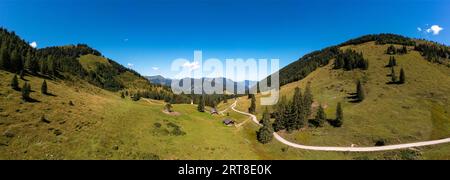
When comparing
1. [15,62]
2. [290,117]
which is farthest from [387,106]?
[15,62]

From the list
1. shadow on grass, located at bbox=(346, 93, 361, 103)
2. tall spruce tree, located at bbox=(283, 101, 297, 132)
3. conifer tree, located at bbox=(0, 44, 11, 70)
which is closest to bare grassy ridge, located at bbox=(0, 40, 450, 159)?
shadow on grass, located at bbox=(346, 93, 361, 103)

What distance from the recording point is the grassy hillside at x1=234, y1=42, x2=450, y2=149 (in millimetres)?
78312

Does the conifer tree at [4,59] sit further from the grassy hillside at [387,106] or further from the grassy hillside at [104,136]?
the grassy hillside at [387,106]

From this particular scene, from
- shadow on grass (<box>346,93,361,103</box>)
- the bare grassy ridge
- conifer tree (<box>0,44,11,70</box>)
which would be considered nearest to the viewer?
the bare grassy ridge

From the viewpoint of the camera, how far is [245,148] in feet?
238

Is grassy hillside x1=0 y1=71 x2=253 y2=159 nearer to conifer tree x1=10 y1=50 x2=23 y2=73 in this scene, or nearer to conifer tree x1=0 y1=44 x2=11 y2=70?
conifer tree x1=0 y1=44 x2=11 y2=70

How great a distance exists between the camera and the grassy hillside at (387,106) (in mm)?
78312

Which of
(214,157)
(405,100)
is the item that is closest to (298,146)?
(214,157)

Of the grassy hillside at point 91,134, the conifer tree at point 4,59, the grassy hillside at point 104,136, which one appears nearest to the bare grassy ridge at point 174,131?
the grassy hillside at point 91,134

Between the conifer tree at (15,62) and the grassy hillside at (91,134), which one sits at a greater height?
the conifer tree at (15,62)

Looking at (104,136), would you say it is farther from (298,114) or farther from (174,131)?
(298,114)

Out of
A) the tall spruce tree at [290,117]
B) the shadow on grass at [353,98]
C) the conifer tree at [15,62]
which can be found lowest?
the tall spruce tree at [290,117]
